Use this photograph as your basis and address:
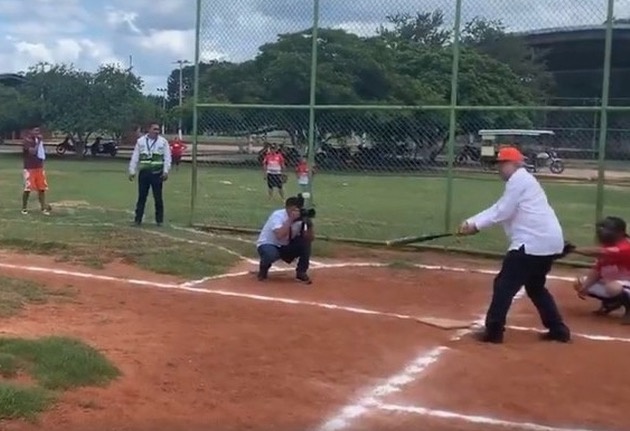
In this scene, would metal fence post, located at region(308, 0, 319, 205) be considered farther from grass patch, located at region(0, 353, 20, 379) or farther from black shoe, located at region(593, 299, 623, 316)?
grass patch, located at region(0, 353, 20, 379)

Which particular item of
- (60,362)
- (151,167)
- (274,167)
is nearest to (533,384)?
(60,362)

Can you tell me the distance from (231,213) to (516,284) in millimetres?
11261

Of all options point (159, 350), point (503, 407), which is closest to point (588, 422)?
point (503, 407)

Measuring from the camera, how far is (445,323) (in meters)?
9.37

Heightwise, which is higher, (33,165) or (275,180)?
(33,165)

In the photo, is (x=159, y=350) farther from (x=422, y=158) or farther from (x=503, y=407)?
(x=422, y=158)

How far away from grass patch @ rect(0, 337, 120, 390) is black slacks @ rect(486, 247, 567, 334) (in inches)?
136

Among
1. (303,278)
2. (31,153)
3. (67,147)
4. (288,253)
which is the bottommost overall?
(303,278)

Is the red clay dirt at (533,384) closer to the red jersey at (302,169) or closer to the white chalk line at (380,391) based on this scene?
the white chalk line at (380,391)

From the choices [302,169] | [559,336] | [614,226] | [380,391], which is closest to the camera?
[380,391]

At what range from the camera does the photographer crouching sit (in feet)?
37.7

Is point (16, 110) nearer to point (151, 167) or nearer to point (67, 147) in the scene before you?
point (67, 147)

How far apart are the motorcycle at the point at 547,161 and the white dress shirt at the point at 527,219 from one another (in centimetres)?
806

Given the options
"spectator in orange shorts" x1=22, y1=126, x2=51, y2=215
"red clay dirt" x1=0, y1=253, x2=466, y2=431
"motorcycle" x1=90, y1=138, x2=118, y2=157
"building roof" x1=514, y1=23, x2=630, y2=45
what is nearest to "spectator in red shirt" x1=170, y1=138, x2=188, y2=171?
"spectator in orange shorts" x1=22, y1=126, x2=51, y2=215
